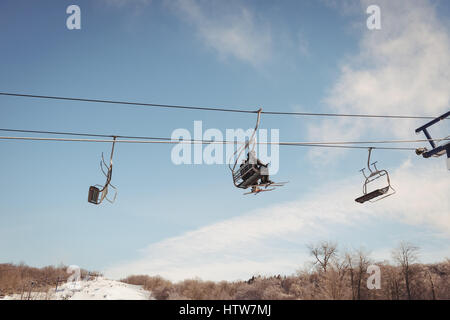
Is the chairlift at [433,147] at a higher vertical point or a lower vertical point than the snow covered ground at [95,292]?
higher

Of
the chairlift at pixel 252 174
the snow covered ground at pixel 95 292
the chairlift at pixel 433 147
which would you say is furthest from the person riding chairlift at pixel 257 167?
the snow covered ground at pixel 95 292

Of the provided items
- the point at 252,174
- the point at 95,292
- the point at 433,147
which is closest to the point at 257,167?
the point at 252,174

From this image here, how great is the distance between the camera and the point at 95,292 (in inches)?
1778

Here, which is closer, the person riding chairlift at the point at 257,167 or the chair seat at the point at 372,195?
the person riding chairlift at the point at 257,167

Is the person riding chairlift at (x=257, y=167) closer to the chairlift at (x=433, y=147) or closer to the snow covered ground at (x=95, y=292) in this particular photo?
the chairlift at (x=433, y=147)

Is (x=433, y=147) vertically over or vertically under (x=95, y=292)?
over

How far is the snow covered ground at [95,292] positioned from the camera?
4331cm

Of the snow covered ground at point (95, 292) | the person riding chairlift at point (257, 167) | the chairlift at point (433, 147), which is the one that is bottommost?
the snow covered ground at point (95, 292)

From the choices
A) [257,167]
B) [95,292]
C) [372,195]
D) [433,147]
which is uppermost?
[433,147]

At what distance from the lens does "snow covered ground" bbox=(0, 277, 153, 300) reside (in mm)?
43312

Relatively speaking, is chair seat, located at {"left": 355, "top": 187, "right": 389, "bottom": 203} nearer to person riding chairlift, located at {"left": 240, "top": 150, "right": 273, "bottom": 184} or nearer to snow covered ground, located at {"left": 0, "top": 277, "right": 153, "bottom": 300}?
person riding chairlift, located at {"left": 240, "top": 150, "right": 273, "bottom": 184}

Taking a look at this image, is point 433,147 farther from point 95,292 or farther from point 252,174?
point 95,292
